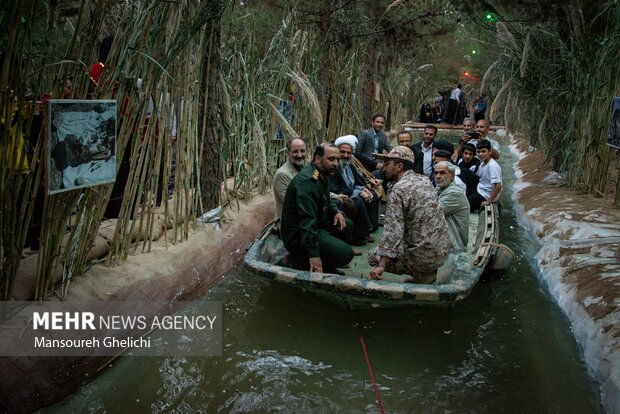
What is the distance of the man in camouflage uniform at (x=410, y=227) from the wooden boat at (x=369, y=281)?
139 mm

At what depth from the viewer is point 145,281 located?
12.0 feet

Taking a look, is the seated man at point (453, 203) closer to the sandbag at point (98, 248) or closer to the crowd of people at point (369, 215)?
the crowd of people at point (369, 215)

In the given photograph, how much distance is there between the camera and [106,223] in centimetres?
402

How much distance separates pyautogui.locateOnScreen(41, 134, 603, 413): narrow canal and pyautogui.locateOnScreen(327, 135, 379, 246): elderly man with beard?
3.08ft

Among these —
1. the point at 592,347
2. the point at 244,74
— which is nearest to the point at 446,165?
the point at 592,347

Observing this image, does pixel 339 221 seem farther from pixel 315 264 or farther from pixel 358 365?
pixel 358 365

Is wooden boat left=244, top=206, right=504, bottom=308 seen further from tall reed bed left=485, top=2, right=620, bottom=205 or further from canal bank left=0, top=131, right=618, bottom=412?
tall reed bed left=485, top=2, right=620, bottom=205

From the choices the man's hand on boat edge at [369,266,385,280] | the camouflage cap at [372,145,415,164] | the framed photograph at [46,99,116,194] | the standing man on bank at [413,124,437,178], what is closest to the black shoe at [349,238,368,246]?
the man's hand on boat edge at [369,266,385,280]

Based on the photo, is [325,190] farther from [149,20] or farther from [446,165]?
[149,20]

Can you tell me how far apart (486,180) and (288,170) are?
8.84ft

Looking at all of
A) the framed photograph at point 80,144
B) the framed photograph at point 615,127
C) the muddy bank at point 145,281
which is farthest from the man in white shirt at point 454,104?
the framed photograph at point 80,144

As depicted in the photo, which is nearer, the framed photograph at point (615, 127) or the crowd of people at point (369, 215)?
the crowd of people at point (369, 215)

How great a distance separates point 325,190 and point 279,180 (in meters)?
0.66

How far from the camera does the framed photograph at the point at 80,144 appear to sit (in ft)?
9.11
